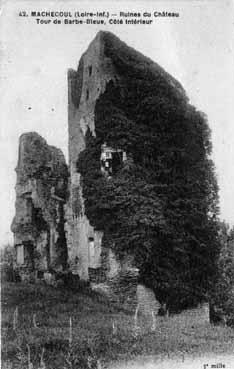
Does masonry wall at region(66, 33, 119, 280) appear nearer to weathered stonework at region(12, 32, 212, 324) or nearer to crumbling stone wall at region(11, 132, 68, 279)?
weathered stonework at region(12, 32, 212, 324)

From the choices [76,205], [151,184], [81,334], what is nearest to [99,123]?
[151,184]

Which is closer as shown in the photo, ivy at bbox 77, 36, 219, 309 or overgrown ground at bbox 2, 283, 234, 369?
overgrown ground at bbox 2, 283, 234, 369

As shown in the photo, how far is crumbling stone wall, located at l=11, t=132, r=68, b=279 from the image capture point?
23.9 meters

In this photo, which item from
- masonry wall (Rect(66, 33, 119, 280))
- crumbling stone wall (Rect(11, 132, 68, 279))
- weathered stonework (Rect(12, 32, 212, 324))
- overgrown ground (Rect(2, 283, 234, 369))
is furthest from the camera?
crumbling stone wall (Rect(11, 132, 68, 279))

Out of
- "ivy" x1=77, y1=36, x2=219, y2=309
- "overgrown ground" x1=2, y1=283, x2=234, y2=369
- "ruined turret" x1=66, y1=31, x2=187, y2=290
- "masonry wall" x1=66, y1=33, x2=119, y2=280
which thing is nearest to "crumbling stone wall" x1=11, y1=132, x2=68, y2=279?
"masonry wall" x1=66, y1=33, x2=119, y2=280

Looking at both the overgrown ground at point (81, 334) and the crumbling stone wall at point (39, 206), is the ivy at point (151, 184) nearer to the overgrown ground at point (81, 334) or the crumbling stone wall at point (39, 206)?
the overgrown ground at point (81, 334)

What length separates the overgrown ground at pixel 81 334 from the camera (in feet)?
45.0

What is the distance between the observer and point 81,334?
50.0 ft

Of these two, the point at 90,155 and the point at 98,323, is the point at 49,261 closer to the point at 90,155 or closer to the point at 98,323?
the point at 90,155

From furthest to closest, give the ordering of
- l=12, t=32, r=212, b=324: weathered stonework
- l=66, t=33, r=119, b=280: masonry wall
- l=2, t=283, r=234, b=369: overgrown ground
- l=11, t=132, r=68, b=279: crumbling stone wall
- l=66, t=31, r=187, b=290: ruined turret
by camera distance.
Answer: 1. l=11, t=132, r=68, b=279: crumbling stone wall
2. l=66, t=33, r=119, b=280: masonry wall
3. l=66, t=31, r=187, b=290: ruined turret
4. l=12, t=32, r=212, b=324: weathered stonework
5. l=2, t=283, r=234, b=369: overgrown ground

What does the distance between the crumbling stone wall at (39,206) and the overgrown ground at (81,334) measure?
4128mm

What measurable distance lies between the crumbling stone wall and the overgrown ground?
413 cm

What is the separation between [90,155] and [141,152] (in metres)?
1.81

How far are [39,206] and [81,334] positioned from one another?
9712 millimetres
